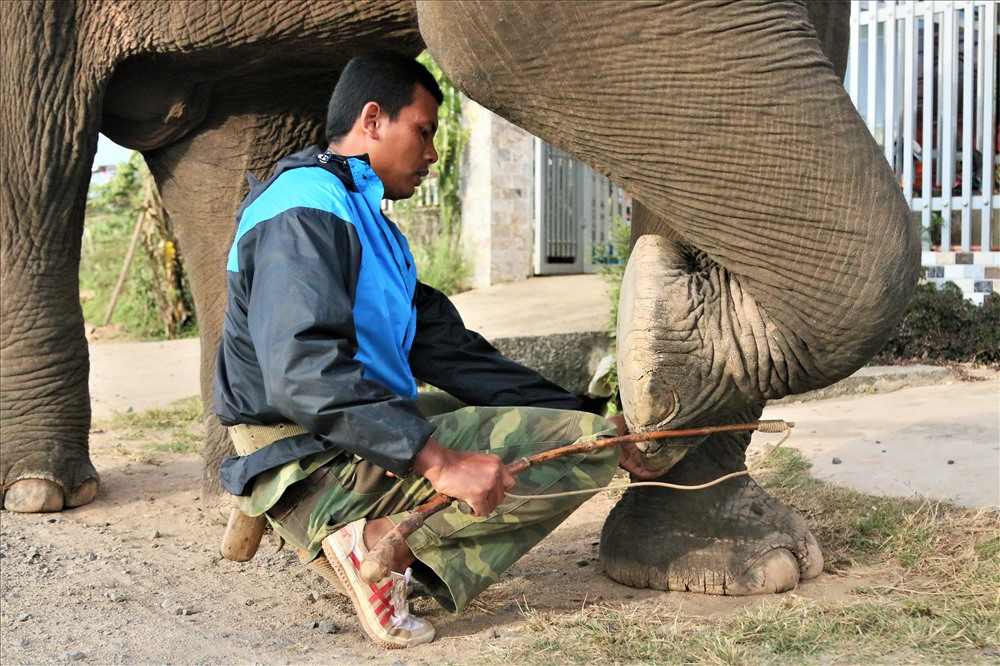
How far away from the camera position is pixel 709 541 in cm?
305

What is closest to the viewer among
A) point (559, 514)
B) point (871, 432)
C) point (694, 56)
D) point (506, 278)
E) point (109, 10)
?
point (694, 56)

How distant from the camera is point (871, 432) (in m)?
5.12

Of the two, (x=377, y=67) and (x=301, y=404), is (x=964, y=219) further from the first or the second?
(x=301, y=404)

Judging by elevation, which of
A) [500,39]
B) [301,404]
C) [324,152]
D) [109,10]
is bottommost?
[301,404]

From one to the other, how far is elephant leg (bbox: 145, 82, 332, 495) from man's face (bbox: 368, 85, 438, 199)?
1696 millimetres

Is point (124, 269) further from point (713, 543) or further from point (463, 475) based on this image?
point (463, 475)

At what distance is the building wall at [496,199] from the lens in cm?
1138

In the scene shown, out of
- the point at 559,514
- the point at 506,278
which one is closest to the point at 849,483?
the point at 559,514

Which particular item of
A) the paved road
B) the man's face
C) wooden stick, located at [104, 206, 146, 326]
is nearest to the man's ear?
the man's face

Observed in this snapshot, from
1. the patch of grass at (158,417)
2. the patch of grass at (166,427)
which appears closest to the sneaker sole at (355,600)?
the patch of grass at (166,427)

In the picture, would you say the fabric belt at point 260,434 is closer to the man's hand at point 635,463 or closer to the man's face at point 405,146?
the man's face at point 405,146

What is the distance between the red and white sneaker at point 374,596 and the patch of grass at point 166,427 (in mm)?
3268

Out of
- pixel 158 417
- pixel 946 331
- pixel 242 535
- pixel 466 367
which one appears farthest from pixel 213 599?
pixel 946 331

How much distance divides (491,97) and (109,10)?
218 cm
